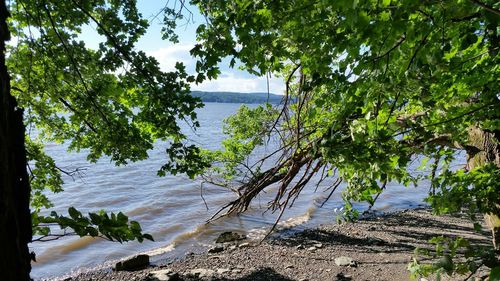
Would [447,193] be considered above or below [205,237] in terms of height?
above

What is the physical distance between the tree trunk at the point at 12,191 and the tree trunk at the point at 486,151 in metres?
5.05

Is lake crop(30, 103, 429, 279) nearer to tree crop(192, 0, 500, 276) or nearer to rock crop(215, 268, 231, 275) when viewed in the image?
rock crop(215, 268, 231, 275)

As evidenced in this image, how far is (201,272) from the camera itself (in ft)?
30.9

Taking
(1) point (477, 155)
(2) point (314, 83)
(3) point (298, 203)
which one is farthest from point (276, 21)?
(3) point (298, 203)

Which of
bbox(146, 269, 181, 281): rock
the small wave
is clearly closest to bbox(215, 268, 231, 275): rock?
bbox(146, 269, 181, 281): rock

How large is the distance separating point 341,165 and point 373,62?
1593 millimetres

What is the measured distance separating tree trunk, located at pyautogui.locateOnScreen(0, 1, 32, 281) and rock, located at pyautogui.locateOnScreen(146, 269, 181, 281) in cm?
814

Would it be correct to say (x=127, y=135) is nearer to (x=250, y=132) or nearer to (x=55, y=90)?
(x=55, y=90)

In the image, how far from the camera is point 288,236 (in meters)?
13.6

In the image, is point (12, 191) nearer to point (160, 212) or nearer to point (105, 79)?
point (105, 79)

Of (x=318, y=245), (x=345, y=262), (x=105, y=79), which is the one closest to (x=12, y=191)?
(x=105, y=79)

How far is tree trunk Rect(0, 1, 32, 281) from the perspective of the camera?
1308 millimetres

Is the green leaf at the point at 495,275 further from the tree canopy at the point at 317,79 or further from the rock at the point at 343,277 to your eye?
the rock at the point at 343,277

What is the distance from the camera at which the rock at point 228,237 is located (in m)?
13.4
